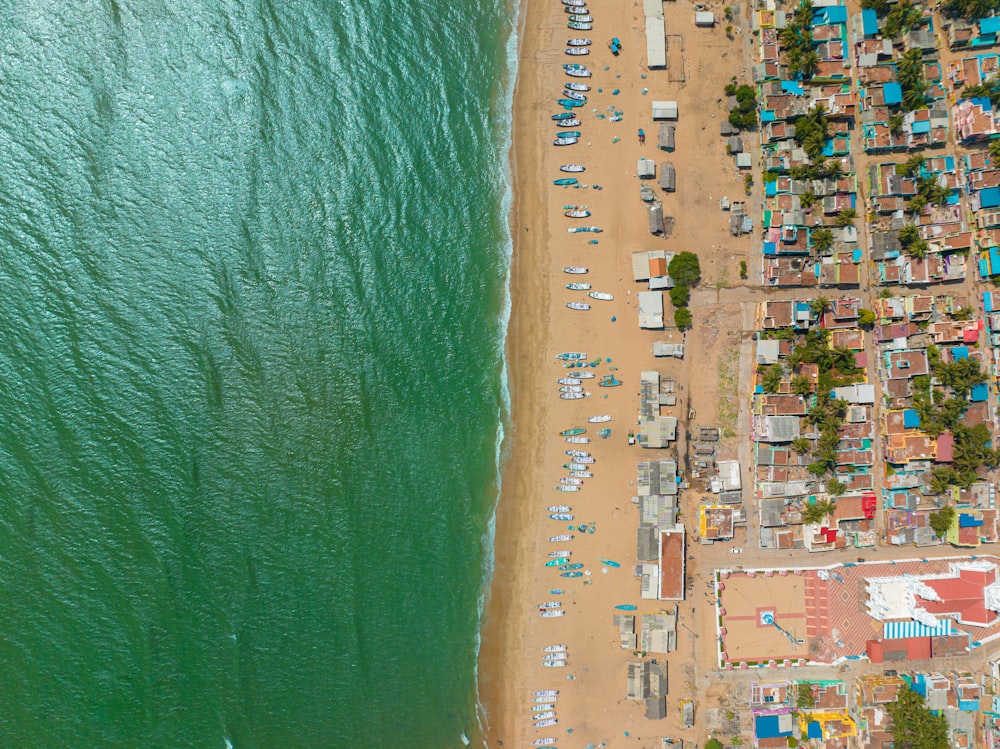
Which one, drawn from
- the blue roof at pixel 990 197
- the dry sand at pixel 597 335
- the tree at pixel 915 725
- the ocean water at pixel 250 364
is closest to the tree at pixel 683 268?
the dry sand at pixel 597 335

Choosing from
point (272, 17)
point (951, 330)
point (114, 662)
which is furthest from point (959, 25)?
point (114, 662)

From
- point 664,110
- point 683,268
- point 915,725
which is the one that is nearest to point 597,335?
point 683,268

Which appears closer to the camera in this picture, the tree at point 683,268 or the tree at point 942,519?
the tree at point 942,519

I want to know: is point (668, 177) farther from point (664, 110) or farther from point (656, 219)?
point (664, 110)

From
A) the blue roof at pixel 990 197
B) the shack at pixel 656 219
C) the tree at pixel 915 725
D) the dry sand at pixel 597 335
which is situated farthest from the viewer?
the shack at pixel 656 219

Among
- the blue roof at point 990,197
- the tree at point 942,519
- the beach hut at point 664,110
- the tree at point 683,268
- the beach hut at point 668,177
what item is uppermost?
the beach hut at point 664,110

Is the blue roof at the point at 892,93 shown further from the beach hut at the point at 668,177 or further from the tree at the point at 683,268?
the tree at the point at 683,268
